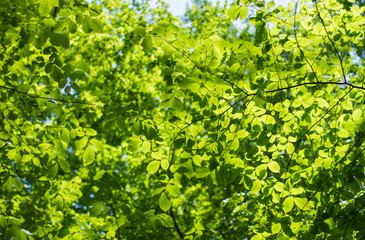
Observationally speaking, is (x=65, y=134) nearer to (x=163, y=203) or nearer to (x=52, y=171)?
(x=52, y=171)

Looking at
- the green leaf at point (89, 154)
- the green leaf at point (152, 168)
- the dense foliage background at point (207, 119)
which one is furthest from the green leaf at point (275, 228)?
the green leaf at point (89, 154)

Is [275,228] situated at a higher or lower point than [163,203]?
lower

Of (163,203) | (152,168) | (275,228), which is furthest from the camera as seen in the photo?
(275,228)

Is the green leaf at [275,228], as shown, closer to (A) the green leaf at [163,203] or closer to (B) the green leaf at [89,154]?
(A) the green leaf at [163,203]

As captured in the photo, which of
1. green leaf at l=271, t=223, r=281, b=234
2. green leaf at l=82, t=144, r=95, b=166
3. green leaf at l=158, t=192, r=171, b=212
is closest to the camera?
green leaf at l=158, t=192, r=171, b=212

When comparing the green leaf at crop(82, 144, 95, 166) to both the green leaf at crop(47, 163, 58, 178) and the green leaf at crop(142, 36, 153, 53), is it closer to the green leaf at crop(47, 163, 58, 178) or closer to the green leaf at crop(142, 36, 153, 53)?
the green leaf at crop(47, 163, 58, 178)

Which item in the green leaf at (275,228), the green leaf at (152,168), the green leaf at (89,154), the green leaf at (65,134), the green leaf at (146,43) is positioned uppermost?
the green leaf at (146,43)

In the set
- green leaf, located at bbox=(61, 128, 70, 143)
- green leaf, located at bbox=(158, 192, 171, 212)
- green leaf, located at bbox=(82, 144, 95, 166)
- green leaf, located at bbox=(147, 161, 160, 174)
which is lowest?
green leaf, located at bbox=(158, 192, 171, 212)

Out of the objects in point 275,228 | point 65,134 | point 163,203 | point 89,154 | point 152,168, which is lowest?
point 275,228

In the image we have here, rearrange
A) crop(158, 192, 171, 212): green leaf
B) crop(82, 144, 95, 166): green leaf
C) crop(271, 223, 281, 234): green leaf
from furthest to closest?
crop(271, 223, 281, 234): green leaf → crop(82, 144, 95, 166): green leaf → crop(158, 192, 171, 212): green leaf

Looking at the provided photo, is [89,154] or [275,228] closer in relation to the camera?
[89,154]

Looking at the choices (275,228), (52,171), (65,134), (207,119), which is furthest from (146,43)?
(275,228)

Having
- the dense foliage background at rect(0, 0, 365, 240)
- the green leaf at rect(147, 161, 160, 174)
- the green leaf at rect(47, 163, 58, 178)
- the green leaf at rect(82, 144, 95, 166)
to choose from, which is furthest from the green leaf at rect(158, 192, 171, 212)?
the green leaf at rect(47, 163, 58, 178)

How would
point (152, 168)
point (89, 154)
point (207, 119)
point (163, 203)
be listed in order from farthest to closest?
1. point (207, 119)
2. point (89, 154)
3. point (152, 168)
4. point (163, 203)
